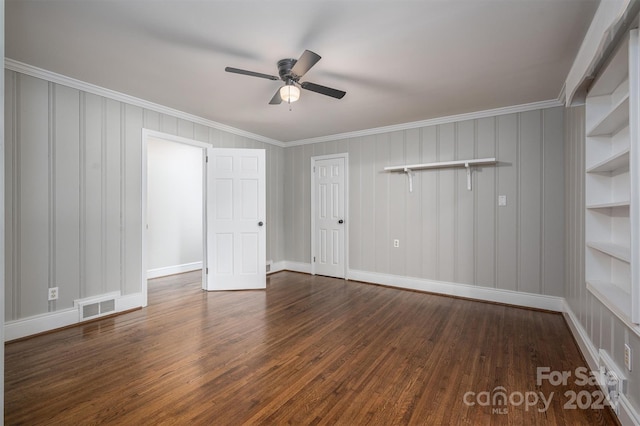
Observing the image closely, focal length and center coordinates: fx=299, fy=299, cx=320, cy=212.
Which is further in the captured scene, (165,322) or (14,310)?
(165,322)

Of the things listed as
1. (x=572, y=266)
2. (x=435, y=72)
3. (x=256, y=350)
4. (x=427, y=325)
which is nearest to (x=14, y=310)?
(x=256, y=350)

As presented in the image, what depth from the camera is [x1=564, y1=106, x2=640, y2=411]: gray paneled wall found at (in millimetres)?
1670

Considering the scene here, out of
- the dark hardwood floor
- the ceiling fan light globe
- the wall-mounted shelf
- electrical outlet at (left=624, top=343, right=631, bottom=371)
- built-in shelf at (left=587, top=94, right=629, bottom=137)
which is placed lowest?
the dark hardwood floor

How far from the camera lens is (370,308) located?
3.55 meters

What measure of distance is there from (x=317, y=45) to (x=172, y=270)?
4.78 metres

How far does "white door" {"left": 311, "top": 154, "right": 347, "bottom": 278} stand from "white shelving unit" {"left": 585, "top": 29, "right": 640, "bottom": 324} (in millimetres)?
3187

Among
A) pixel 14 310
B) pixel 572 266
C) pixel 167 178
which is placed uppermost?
pixel 167 178

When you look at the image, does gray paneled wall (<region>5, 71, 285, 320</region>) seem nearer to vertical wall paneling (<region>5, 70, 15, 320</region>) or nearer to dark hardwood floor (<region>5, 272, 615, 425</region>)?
vertical wall paneling (<region>5, 70, 15, 320</region>)

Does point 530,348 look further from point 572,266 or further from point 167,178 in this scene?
point 167,178

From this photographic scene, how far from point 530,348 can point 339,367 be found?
1.67 meters

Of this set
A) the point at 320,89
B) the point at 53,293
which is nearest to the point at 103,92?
the point at 53,293

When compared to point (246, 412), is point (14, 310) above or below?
above

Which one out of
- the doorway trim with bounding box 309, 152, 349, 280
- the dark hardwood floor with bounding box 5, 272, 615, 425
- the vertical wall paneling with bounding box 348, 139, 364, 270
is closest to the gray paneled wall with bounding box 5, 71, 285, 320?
the dark hardwood floor with bounding box 5, 272, 615, 425

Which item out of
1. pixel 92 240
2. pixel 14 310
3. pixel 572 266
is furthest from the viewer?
pixel 92 240
